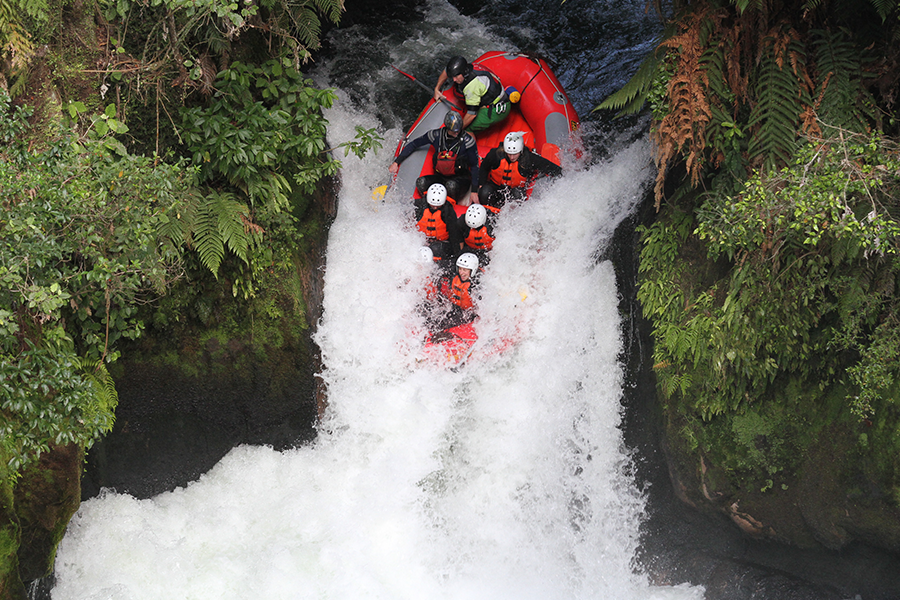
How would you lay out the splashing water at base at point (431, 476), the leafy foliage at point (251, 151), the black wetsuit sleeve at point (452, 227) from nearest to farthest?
the leafy foliage at point (251, 151) → the splashing water at base at point (431, 476) → the black wetsuit sleeve at point (452, 227)

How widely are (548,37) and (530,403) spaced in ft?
16.0

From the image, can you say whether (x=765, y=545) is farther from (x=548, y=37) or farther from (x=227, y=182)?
(x=548, y=37)

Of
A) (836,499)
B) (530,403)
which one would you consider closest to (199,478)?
(530,403)

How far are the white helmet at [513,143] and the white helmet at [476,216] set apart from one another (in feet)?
2.36

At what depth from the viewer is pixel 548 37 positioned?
8547 millimetres

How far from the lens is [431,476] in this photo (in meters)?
6.14

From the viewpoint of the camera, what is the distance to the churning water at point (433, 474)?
5766mm

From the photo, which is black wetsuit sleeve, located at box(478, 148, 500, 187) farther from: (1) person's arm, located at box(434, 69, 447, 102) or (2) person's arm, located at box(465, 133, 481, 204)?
(1) person's arm, located at box(434, 69, 447, 102)

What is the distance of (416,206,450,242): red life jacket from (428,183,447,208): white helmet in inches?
4.2

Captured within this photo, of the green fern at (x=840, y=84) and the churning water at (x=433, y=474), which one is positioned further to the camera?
the churning water at (x=433, y=474)

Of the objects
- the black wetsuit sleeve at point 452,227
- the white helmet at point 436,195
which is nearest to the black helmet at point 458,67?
the white helmet at point 436,195

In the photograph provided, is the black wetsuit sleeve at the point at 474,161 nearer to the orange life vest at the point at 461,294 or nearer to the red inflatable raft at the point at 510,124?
the red inflatable raft at the point at 510,124

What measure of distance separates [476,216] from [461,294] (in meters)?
0.80

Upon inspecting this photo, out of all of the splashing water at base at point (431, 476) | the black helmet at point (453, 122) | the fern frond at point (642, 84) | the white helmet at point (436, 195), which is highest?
the fern frond at point (642, 84)
